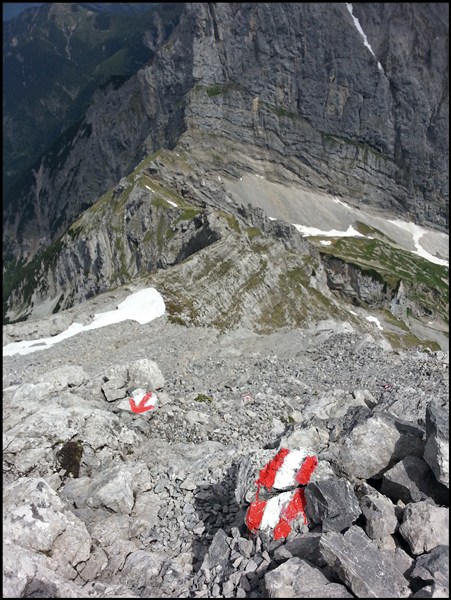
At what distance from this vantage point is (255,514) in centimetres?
1184

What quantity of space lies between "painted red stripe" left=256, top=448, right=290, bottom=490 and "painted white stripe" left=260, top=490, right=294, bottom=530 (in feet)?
1.50

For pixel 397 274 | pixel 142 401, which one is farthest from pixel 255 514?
pixel 397 274

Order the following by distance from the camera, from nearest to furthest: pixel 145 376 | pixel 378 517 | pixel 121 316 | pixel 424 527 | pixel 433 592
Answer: pixel 433 592 → pixel 424 527 → pixel 378 517 → pixel 145 376 → pixel 121 316

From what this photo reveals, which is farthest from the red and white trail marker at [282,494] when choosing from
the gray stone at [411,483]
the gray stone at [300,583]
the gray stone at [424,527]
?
the gray stone at [424,527]

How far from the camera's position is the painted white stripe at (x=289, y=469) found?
40.6 feet

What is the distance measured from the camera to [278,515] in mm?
11711

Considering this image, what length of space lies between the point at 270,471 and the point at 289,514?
1.29 meters

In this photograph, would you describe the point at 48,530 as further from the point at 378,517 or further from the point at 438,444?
the point at 438,444

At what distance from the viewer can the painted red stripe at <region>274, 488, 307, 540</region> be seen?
11422 mm

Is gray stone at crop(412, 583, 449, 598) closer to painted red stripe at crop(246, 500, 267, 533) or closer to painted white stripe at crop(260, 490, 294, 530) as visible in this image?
painted white stripe at crop(260, 490, 294, 530)

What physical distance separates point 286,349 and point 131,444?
18.8 m

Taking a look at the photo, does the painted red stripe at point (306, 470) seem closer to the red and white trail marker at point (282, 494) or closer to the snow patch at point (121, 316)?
the red and white trail marker at point (282, 494)

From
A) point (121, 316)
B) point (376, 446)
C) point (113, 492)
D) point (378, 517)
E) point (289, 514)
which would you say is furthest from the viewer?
point (121, 316)

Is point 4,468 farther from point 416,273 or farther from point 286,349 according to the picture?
point 416,273
